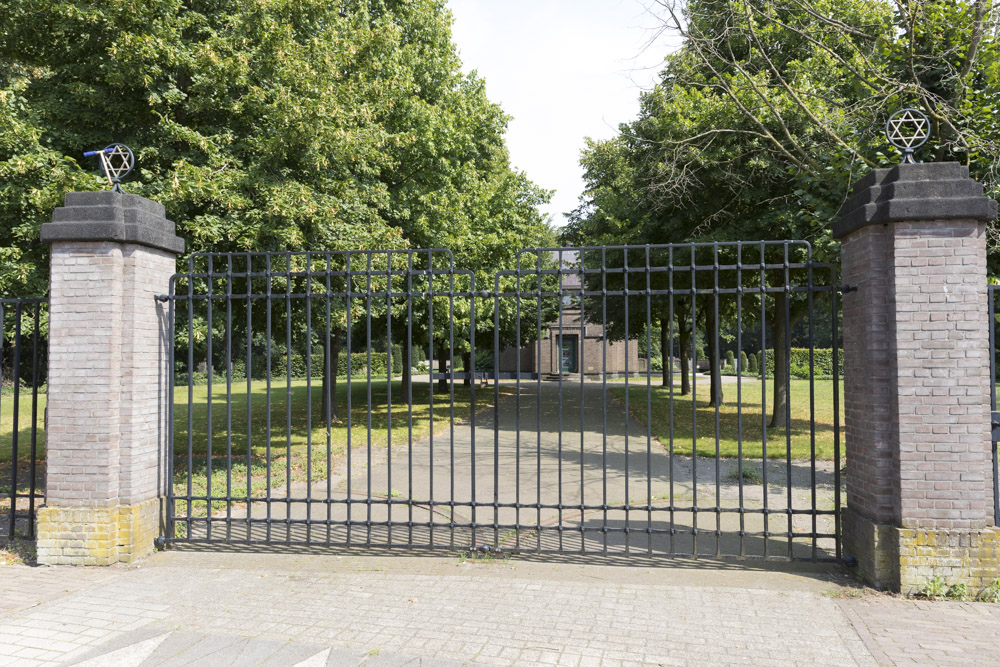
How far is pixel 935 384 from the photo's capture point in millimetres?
4750

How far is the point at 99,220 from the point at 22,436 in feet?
39.7

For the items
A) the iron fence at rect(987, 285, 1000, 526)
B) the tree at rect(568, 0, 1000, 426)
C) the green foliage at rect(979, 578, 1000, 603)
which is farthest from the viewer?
the tree at rect(568, 0, 1000, 426)

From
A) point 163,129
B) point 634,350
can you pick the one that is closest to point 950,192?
point 163,129

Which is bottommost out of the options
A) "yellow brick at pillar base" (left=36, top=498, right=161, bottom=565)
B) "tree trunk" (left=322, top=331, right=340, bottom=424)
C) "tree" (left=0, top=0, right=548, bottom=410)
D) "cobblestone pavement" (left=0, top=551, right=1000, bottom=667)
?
"cobblestone pavement" (left=0, top=551, right=1000, bottom=667)

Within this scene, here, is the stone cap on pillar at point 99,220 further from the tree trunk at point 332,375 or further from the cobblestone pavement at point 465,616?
the tree trunk at point 332,375

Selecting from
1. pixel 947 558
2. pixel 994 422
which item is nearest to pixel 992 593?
pixel 947 558

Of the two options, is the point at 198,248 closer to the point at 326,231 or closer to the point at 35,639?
the point at 326,231

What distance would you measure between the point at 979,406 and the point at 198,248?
28.4ft

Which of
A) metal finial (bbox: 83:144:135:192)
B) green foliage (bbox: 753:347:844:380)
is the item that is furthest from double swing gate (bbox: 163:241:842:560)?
green foliage (bbox: 753:347:844:380)

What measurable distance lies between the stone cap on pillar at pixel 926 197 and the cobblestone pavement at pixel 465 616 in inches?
111

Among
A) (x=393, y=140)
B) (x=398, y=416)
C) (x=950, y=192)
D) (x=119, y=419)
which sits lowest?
(x=398, y=416)

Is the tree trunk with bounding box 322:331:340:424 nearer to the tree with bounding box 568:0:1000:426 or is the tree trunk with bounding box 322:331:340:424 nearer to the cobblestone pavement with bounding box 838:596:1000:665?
the tree with bounding box 568:0:1000:426

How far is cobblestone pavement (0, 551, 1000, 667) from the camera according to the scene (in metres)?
3.80

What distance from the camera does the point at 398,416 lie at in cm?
1855
